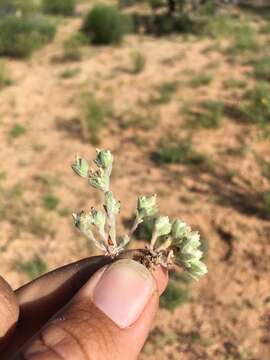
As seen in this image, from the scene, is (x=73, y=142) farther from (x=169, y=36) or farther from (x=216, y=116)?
(x=169, y=36)

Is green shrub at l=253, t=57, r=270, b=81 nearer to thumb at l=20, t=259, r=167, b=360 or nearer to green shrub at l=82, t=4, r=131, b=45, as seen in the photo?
green shrub at l=82, t=4, r=131, b=45

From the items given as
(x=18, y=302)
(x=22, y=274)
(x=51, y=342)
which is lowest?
(x=22, y=274)

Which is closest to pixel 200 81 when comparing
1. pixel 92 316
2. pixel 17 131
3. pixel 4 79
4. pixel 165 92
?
pixel 165 92

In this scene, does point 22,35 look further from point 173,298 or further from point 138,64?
point 173,298

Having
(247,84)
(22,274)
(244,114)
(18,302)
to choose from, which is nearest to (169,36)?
(247,84)

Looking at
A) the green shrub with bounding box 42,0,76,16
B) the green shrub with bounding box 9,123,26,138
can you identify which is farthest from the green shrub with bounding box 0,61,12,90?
the green shrub with bounding box 42,0,76,16

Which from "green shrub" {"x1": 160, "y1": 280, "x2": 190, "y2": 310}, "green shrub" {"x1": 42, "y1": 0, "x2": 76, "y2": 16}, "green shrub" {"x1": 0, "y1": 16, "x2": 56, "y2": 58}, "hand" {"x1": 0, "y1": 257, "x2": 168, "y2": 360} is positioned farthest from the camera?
"green shrub" {"x1": 42, "y1": 0, "x2": 76, "y2": 16}
